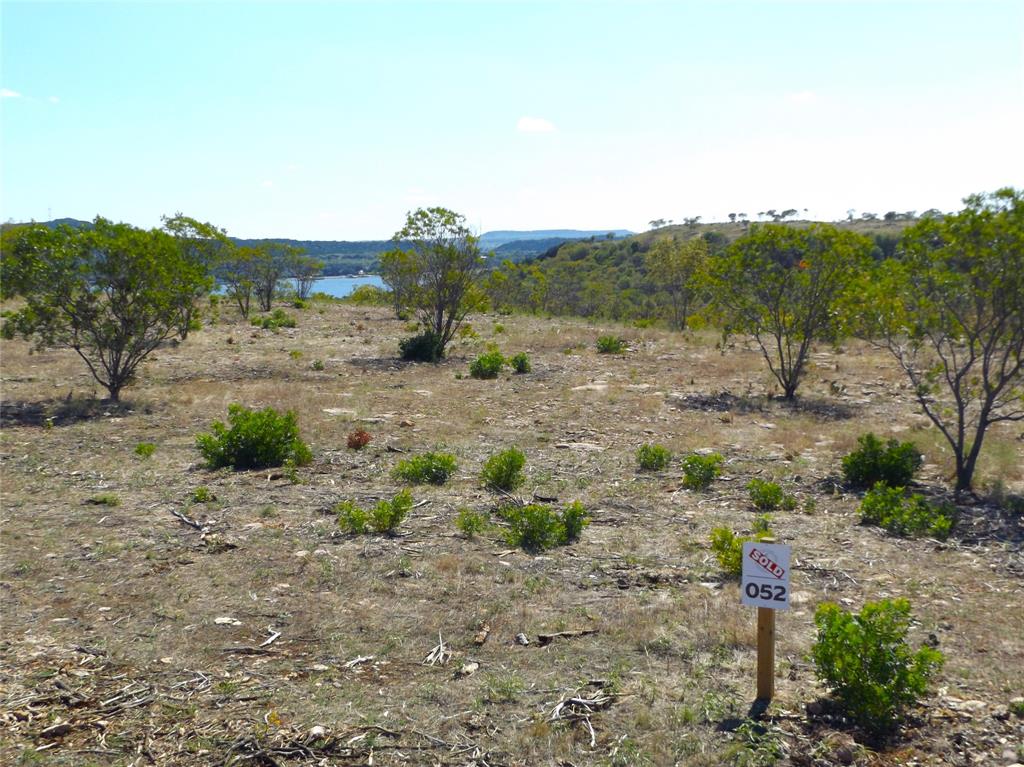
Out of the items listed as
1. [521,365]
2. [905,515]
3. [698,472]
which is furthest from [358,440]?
[521,365]

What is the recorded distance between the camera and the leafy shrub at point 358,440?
424 inches

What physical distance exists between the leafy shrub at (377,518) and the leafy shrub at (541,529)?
105cm

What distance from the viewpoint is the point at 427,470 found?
9281 millimetres

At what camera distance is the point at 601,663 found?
4918 millimetres

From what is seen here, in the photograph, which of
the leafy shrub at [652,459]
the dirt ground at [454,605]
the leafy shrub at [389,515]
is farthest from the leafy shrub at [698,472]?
the leafy shrub at [389,515]

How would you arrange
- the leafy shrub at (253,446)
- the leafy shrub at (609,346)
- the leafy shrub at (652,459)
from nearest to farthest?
the leafy shrub at (253,446), the leafy shrub at (652,459), the leafy shrub at (609,346)

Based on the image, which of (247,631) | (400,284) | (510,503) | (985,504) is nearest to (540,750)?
(247,631)

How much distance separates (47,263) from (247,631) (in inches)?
403

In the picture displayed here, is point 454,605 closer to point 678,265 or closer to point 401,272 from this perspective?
point 401,272

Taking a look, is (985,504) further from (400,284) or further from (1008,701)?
(400,284)

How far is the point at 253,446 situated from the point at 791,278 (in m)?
10.6

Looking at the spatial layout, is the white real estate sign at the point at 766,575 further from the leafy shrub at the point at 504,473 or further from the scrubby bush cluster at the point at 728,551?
the leafy shrub at the point at 504,473

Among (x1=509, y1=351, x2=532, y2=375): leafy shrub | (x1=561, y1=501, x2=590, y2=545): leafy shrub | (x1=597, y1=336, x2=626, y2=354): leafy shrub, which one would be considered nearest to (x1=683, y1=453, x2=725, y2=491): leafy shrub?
(x1=561, y1=501, x2=590, y2=545): leafy shrub

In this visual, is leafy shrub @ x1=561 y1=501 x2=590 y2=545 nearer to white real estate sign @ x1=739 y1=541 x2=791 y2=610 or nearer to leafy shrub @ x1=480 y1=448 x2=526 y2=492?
leafy shrub @ x1=480 y1=448 x2=526 y2=492
